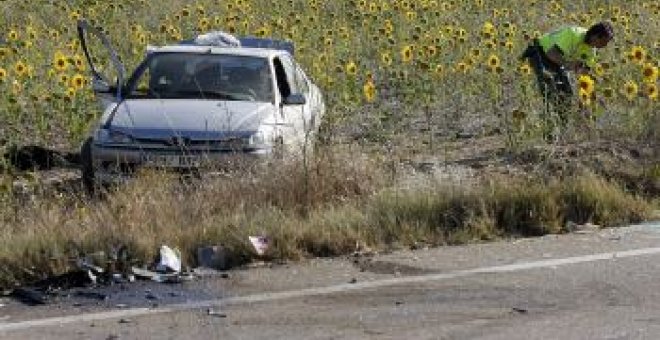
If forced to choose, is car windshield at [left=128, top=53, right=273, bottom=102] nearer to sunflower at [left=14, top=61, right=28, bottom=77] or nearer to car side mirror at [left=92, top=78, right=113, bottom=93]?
car side mirror at [left=92, top=78, right=113, bottom=93]

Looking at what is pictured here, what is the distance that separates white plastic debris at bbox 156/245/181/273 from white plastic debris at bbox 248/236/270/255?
458 millimetres

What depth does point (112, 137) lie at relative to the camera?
10.6 metres

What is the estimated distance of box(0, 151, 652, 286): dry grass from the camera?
25.0 ft

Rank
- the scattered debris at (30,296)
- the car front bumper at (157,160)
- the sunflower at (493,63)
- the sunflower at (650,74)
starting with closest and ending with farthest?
the scattered debris at (30,296), the car front bumper at (157,160), the sunflower at (650,74), the sunflower at (493,63)

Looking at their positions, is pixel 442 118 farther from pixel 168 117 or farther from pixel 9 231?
pixel 9 231

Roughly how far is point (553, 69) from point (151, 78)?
4.03 metres

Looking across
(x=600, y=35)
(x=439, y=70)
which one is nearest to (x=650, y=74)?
(x=600, y=35)

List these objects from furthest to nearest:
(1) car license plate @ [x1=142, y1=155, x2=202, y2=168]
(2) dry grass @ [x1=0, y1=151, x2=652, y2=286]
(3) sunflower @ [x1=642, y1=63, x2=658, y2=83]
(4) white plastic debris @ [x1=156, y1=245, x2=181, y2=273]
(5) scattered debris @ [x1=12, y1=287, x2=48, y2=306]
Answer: (3) sunflower @ [x1=642, y1=63, x2=658, y2=83] → (1) car license plate @ [x1=142, y1=155, x2=202, y2=168] → (2) dry grass @ [x1=0, y1=151, x2=652, y2=286] → (4) white plastic debris @ [x1=156, y1=245, x2=181, y2=273] → (5) scattered debris @ [x1=12, y1=287, x2=48, y2=306]

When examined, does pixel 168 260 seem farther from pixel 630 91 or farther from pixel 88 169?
pixel 630 91

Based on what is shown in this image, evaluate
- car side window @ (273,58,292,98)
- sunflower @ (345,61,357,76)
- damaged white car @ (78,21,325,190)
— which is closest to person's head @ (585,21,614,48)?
damaged white car @ (78,21,325,190)

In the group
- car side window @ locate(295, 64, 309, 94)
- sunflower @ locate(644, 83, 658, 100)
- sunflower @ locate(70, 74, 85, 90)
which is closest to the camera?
sunflower @ locate(644, 83, 658, 100)

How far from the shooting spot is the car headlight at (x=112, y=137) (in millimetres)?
10508

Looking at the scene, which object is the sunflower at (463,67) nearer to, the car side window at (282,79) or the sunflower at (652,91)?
the sunflower at (652,91)

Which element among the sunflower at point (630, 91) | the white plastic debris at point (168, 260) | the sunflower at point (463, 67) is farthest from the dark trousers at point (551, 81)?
the white plastic debris at point (168, 260)
